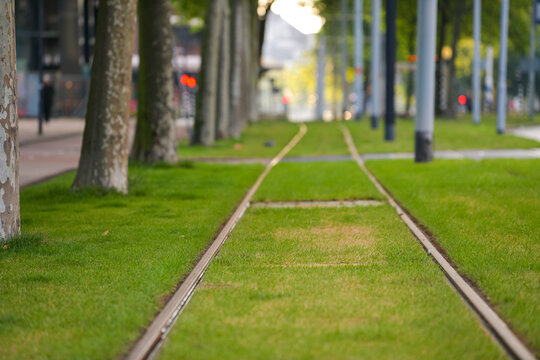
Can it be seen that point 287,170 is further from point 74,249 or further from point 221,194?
point 74,249

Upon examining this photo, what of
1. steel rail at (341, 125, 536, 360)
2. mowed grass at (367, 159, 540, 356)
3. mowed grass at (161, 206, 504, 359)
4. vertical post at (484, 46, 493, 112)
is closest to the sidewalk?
mowed grass at (367, 159, 540, 356)

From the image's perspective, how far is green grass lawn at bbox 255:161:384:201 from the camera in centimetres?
1473

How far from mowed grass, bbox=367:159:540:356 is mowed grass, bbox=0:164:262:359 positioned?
227 centimetres

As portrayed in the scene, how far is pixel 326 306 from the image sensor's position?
6.76 m

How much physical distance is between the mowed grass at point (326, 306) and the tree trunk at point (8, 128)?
82.0 inches

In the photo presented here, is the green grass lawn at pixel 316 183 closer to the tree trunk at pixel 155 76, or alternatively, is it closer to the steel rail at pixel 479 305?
the tree trunk at pixel 155 76

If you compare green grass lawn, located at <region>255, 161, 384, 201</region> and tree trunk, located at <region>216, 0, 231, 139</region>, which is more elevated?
tree trunk, located at <region>216, 0, 231, 139</region>

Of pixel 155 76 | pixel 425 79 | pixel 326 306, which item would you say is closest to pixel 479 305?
pixel 326 306

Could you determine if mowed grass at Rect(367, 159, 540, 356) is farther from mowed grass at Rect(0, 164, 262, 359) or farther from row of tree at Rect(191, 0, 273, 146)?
row of tree at Rect(191, 0, 273, 146)

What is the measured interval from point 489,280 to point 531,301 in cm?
81

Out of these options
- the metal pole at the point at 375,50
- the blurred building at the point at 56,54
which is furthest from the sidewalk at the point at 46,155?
the blurred building at the point at 56,54

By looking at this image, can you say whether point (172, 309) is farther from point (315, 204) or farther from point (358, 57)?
point (358, 57)

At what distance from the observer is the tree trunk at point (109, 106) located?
14891 mm

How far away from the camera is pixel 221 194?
15.2 meters
